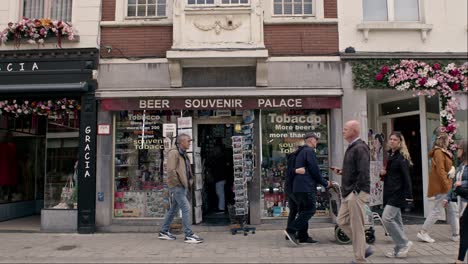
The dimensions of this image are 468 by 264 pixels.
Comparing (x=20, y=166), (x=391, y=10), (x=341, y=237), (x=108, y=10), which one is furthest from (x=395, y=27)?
(x=20, y=166)

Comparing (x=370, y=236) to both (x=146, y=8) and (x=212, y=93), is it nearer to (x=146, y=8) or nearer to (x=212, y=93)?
(x=212, y=93)

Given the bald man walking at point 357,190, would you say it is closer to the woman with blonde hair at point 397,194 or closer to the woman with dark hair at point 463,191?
the woman with blonde hair at point 397,194

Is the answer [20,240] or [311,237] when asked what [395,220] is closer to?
[311,237]

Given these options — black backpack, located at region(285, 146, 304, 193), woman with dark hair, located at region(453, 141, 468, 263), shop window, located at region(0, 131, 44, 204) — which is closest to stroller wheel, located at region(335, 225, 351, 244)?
black backpack, located at region(285, 146, 304, 193)

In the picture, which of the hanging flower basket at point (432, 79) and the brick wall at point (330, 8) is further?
the brick wall at point (330, 8)

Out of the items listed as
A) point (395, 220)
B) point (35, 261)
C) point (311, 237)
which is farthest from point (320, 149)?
point (35, 261)

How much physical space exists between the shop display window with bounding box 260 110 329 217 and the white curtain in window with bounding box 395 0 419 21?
113 inches

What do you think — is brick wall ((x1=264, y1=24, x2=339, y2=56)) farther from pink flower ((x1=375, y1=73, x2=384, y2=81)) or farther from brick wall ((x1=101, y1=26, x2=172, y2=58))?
brick wall ((x1=101, y1=26, x2=172, y2=58))

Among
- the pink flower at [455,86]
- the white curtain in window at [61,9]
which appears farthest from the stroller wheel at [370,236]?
the white curtain in window at [61,9]

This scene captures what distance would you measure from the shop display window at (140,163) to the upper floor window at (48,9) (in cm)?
283

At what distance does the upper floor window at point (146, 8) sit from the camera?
10141mm

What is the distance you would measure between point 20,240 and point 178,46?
5052 millimetres

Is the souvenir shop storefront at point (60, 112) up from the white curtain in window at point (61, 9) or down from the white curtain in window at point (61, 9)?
down

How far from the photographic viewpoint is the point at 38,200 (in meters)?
12.0
